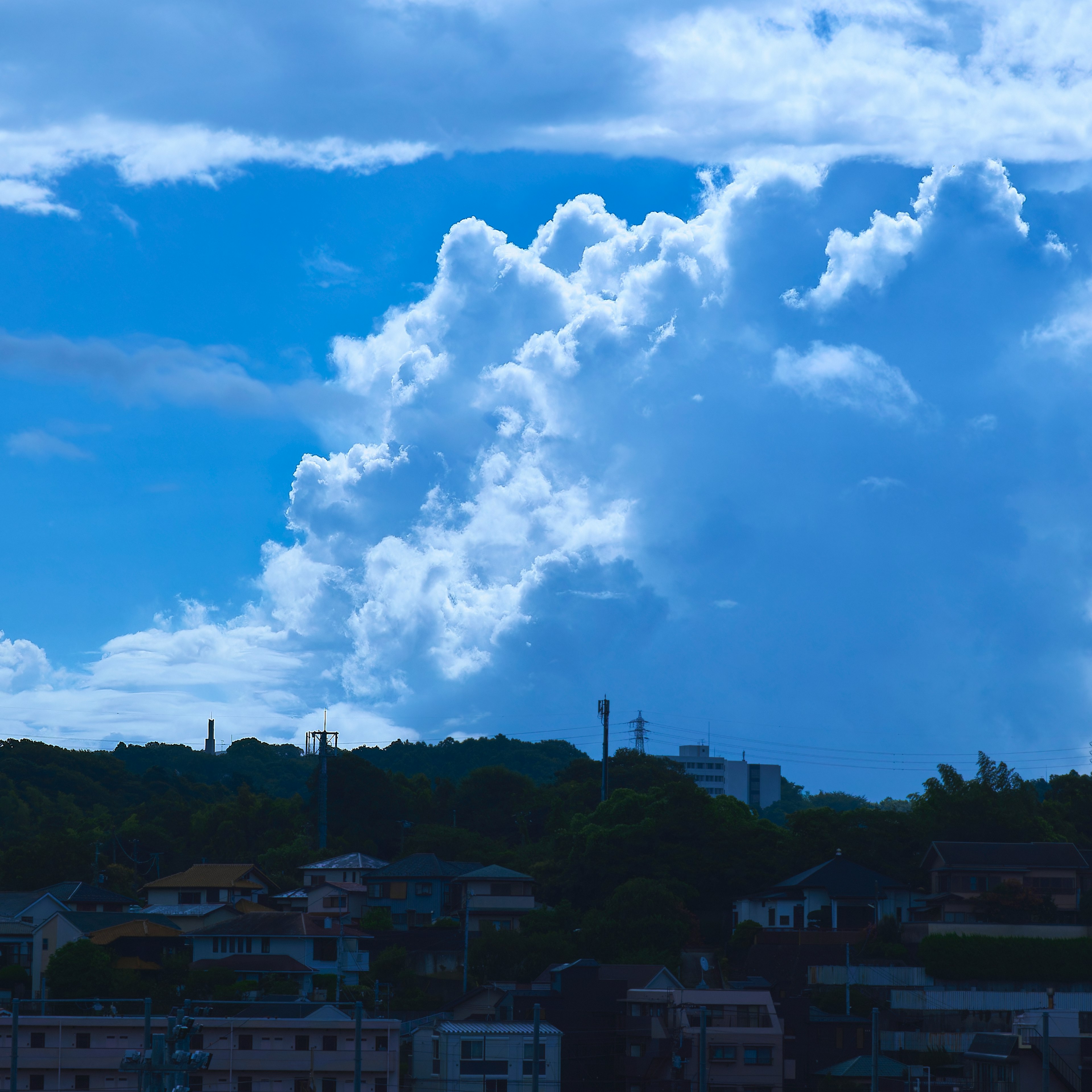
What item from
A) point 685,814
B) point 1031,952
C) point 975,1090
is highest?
point 685,814

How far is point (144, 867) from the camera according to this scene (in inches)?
3669

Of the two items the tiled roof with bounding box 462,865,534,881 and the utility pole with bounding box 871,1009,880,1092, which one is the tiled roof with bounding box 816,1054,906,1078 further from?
the tiled roof with bounding box 462,865,534,881

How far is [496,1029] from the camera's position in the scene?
54062 millimetres

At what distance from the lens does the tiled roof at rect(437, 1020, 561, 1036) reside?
54062 millimetres

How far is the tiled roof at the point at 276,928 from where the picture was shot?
217ft

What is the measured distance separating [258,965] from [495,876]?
48.0 feet

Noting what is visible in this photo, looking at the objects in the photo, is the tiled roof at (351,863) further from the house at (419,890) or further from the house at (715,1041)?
the house at (715,1041)

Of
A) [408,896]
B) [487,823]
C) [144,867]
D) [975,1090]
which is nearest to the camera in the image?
[975,1090]

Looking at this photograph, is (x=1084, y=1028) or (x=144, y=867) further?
(x=144, y=867)

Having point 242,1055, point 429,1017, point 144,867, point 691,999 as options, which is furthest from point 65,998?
point 144,867

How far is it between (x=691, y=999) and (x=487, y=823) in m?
47.8

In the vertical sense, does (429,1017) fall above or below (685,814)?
below

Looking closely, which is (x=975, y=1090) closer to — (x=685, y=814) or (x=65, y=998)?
(x=685, y=814)

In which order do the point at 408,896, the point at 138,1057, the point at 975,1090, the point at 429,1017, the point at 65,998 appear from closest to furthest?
the point at 138,1057, the point at 975,1090, the point at 429,1017, the point at 65,998, the point at 408,896
